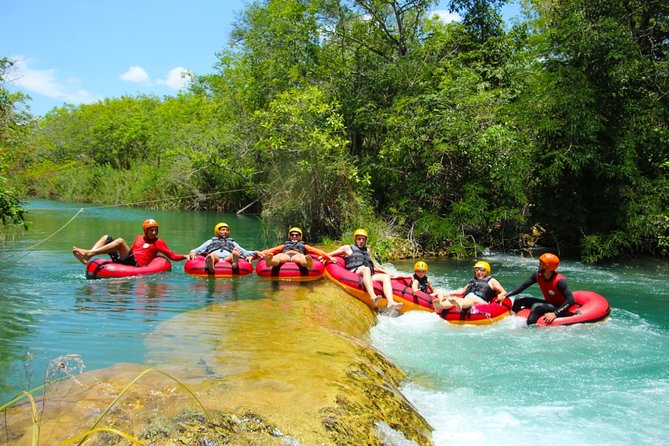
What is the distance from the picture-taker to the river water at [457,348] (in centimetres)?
496

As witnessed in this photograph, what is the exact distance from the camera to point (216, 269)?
10.5 metres

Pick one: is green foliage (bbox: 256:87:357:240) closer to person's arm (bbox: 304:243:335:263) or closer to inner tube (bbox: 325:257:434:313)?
person's arm (bbox: 304:243:335:263)

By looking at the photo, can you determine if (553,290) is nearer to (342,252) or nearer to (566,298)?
(566,298)

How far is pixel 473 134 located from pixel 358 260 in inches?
258

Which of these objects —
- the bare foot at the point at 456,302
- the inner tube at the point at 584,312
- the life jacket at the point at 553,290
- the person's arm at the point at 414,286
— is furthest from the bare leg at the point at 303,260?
the life jacket at the point at 553,290

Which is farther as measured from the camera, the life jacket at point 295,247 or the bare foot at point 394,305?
the life jacket at point 295,247

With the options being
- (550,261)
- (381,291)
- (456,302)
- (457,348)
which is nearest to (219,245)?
(381,291)

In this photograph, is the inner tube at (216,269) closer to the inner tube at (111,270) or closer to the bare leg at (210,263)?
the bare leg at (210,263)

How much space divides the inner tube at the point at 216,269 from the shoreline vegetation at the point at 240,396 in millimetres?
4178

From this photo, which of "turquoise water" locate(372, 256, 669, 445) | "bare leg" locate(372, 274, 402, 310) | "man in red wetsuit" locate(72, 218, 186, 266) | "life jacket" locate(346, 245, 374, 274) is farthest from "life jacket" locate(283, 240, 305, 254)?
"turquoise water" locate(372, 256, 669, 445)

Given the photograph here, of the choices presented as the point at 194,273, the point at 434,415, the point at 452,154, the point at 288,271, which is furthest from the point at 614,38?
the point at 434,415

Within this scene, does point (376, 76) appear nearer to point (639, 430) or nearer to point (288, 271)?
point (288, 271)

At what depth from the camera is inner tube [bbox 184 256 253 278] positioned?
10.5 m

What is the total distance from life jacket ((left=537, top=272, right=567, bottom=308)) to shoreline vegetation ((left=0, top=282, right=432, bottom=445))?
3661mm
